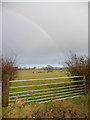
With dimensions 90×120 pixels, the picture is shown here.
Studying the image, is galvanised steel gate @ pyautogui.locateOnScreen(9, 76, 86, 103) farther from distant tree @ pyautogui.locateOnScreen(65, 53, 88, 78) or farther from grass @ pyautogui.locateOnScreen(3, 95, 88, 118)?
distant tree @ pyautogui.locateOnScreen(65, 53, 88, 78)

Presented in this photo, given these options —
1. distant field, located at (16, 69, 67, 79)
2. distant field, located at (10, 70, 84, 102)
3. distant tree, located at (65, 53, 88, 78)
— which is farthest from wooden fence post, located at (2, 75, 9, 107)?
distant tree, located at (65, 53, 88, 78)

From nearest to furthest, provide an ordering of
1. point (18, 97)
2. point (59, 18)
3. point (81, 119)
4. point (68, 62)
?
point (81, 119) < point (18, 97) < point (59, 18) < point (68, 62)

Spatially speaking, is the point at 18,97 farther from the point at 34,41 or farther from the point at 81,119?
the point at 34,41

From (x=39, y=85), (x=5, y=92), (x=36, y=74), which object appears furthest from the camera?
(x=36, y=74)

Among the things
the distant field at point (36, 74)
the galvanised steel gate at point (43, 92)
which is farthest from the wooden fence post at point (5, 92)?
the distant field at point (36, 74)

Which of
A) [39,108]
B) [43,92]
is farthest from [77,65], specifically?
[39,108]

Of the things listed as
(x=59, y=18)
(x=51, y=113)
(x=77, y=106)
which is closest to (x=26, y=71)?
(x=51, y=113)

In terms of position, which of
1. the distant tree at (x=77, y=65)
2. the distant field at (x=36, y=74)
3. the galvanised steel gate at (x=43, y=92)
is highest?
the distant tree at (x=77, y=65)

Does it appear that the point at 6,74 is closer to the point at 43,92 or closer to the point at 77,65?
the point at 43,92

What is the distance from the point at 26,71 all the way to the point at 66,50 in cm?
213

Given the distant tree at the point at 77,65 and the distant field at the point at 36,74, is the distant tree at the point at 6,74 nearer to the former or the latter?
the distant field at the point at 36,74

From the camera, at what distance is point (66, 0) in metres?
3.35

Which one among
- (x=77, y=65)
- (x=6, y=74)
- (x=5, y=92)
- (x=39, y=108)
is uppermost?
(x=77, y=65)

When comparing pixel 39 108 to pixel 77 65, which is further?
pixel 77 65
